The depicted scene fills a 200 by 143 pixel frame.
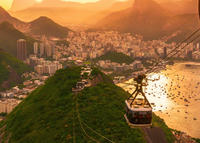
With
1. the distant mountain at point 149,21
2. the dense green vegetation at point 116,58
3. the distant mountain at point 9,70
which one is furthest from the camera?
the distant mountain at point 149,21

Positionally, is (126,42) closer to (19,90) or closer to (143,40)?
(143,40)

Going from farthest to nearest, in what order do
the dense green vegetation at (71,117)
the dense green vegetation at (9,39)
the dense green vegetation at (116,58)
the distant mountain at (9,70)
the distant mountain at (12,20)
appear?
the distant mountain at (12,20) → the dense green vegetation at (9,39) → the dense green vegetation at (116,58) → the distant mountain at (9,70) → the dense green vegetation at (71,117)

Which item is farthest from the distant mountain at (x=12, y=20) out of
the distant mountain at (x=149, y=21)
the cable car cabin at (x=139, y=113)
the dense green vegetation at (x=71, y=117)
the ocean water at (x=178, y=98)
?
the cable car cabin at (x=139, y=113)

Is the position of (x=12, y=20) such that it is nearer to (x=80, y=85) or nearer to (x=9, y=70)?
(x=9, y=70)

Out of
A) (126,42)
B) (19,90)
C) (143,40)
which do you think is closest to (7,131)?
(19,90)

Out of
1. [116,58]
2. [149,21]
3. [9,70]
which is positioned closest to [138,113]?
[9,70]

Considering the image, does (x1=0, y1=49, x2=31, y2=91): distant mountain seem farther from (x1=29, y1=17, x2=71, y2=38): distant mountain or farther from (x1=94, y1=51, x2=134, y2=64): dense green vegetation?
(x1=29, y1=17, x2=71, y2=38): distant mountain

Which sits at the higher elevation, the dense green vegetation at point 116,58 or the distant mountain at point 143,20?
the distant mountain at point 143,20

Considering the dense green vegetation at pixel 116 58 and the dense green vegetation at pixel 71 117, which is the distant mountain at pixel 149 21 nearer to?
the dense green vegetation at pixel 116 58
